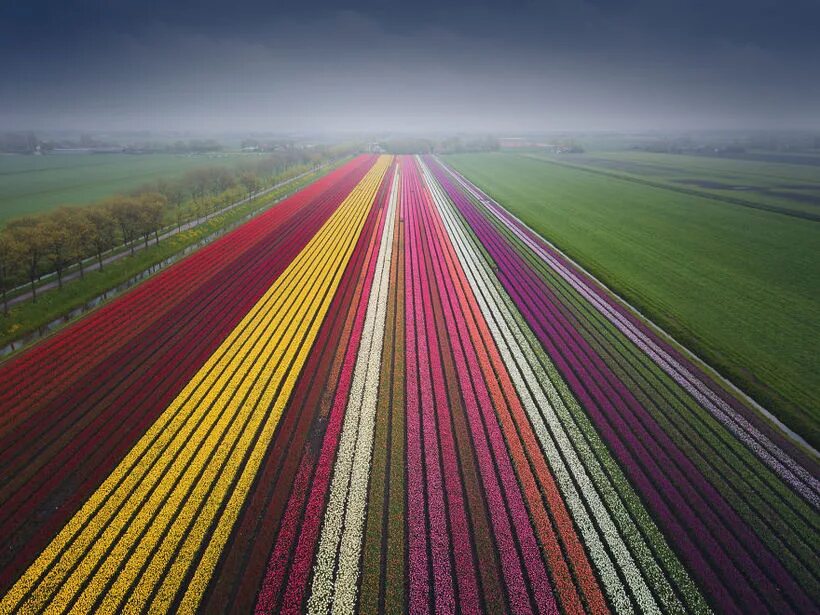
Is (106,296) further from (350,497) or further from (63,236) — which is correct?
(350,497)

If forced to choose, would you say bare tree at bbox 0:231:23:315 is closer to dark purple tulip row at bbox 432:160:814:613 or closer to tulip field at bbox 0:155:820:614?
tulip field at bbox 0:155:820:614

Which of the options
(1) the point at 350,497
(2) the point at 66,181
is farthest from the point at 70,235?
(2) the point at 66,181

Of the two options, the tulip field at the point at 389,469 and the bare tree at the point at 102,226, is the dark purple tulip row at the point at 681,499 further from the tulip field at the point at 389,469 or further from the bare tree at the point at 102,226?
the bare tree at the point at 102,226

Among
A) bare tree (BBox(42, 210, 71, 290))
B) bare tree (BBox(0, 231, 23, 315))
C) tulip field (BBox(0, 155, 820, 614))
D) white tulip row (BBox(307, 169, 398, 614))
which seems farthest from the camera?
bare tree (BBox(42, 210, 71, 290))

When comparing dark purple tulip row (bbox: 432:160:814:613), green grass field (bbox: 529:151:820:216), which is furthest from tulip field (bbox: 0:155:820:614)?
green grass field (bbox: 529:151:820:216)

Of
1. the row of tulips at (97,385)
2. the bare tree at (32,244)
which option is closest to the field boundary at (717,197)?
the row of tulips at (97,385)

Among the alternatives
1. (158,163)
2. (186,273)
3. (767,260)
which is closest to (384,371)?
(186,273)
